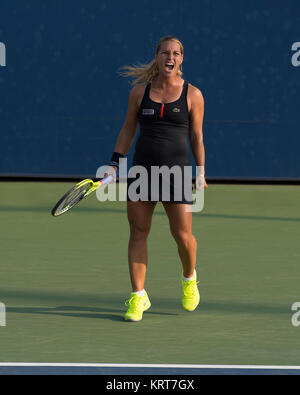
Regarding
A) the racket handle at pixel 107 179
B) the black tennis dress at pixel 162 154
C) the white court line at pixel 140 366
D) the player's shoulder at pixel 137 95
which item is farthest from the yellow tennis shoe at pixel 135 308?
the player's shoulder at pixel 137 95

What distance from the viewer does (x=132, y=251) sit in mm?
7012

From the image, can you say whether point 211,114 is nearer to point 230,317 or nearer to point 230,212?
point 230,212

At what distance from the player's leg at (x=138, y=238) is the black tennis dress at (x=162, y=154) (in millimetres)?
87

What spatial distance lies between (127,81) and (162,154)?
998 cm

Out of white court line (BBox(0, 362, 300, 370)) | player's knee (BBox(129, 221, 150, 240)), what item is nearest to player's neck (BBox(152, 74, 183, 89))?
player's knee (BBox(129, 221, 150, 240))

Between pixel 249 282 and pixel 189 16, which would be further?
pixel 189 16

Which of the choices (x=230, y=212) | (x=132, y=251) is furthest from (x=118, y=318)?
(x=230, y=212)

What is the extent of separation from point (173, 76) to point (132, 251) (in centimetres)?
128

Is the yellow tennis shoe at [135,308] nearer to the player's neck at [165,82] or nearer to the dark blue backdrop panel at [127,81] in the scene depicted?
the player's neck at [165,82]

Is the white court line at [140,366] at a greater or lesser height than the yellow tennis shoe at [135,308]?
lesser

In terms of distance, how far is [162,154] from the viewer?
270 inches

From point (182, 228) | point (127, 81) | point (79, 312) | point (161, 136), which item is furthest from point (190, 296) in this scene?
point (127, 81)

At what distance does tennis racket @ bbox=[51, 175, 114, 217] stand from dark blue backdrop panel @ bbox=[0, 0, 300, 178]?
976cm

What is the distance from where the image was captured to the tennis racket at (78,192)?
6742 mm
